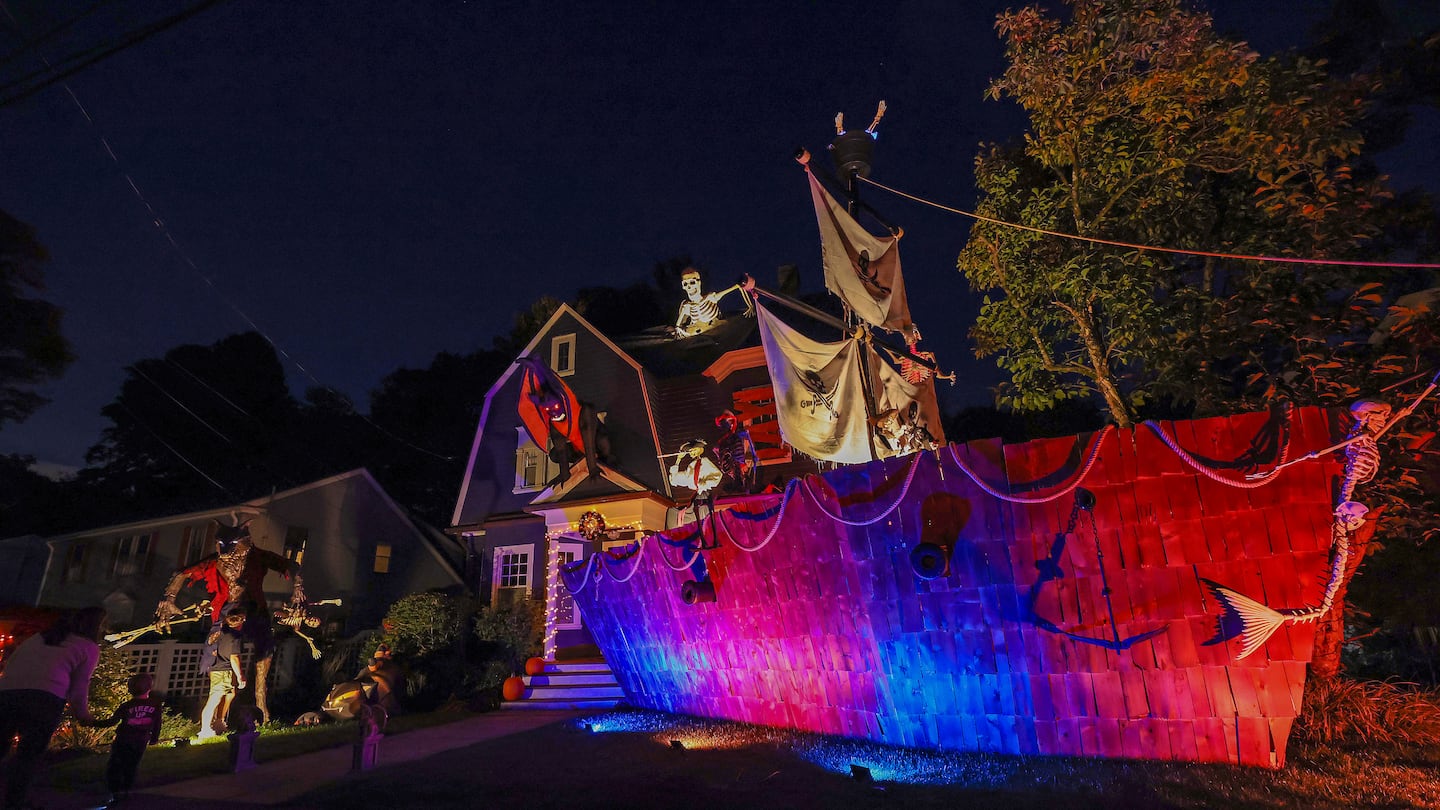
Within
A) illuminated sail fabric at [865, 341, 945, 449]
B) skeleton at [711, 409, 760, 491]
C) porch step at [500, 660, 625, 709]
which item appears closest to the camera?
skeleton at [711, 409, 760, 491]

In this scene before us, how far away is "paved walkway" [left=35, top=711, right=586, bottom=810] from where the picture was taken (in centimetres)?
611

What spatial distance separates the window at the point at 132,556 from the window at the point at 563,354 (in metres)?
10.3

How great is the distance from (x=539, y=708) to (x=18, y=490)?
22043mm

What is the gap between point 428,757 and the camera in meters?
7.80

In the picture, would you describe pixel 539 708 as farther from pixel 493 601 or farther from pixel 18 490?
pixel 18 490

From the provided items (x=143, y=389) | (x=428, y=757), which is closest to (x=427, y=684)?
(x=428, y=757)

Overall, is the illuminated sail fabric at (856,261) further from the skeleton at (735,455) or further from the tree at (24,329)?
the tree at (24,329)

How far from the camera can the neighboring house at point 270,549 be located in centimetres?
1659

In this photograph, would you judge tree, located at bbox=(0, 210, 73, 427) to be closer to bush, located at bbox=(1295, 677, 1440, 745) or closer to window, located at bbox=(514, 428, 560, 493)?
window, located at bbox=(514, 428, 560, 493)

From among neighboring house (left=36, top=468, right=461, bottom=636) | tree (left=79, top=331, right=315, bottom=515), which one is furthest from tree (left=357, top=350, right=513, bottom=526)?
neighboring house (left=36, top=468, right=461, bottom=636)

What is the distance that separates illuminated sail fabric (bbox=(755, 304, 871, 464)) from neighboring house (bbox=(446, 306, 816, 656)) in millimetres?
4871

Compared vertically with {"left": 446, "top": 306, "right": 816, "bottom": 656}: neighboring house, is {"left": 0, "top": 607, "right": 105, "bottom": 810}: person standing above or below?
below

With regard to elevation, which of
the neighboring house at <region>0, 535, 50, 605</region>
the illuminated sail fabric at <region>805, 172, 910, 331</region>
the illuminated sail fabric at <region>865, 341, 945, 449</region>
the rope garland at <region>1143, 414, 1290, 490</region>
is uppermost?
the illuminated sail fabric at <region>805, 172, 910, 331</region>

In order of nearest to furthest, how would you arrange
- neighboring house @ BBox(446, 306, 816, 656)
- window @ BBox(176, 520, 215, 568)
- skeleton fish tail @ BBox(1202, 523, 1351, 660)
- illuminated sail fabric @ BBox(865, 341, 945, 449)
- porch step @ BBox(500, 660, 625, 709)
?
skeleton fish tail @ BBox(1202, 523, 1351, 660) < illuminated sail fabric @ BBox(865, 341, 945, 449) < porch step @ BBox(500, 660, 625, 709) < neighboring house @ BBox(446, 306, 816, 656) < window @ BBox(176, 520, 215, 568)
